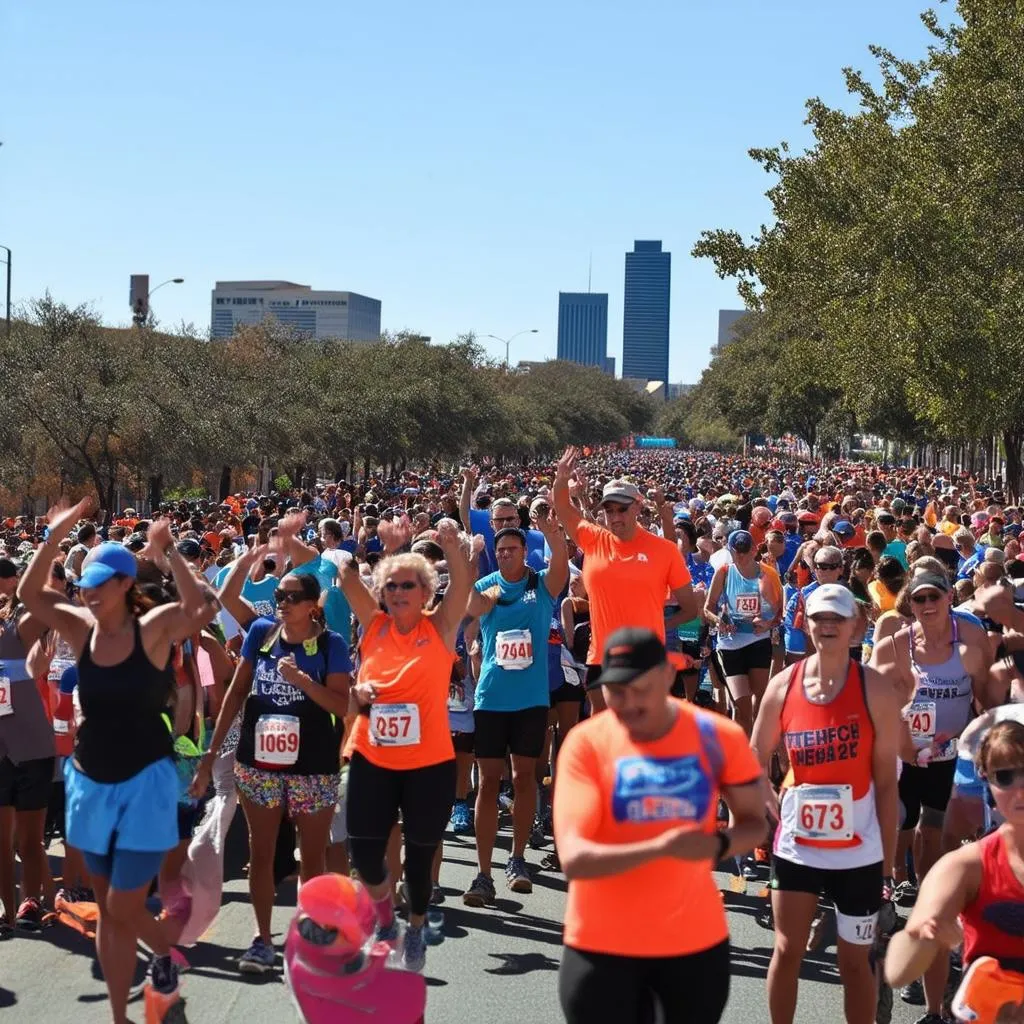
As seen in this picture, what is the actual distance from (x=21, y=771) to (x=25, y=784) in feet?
0.21

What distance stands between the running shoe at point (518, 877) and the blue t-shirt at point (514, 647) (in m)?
0.87

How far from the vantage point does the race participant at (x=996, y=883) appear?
4312mm

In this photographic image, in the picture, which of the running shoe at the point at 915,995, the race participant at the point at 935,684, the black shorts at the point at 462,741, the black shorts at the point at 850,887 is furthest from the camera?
the black shorts at the point at 462,741

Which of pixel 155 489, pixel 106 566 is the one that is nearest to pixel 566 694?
pixel 106 566

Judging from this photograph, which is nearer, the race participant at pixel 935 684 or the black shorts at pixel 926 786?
the race participant at pixel 935 684

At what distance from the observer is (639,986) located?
4008 millimetres

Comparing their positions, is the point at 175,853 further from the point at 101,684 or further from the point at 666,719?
the point at 666,719

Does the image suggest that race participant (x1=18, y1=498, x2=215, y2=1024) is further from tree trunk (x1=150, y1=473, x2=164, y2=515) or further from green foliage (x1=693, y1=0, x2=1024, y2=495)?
tree trunk (x1=150, y1=473, x2=164, y2=515)

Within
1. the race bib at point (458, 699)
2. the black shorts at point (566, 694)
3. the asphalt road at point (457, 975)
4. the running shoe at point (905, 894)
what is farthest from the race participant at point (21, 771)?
the running shoe at point (905, 894)

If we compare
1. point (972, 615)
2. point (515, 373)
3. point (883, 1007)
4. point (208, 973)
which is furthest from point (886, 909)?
point (515, 373)

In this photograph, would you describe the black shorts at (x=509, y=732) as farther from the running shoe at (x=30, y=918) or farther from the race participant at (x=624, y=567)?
the running shoe at (x=30, y=918)

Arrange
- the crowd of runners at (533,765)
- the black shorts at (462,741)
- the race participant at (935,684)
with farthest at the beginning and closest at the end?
1. the black shorts at (462,741)
2. the race participant at (935,684)
3. the crowd of runners at (533,765)

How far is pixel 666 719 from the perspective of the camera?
406 centimetres

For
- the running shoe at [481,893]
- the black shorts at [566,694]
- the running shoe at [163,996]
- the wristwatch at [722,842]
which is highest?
the wristwatch at [722,842]
